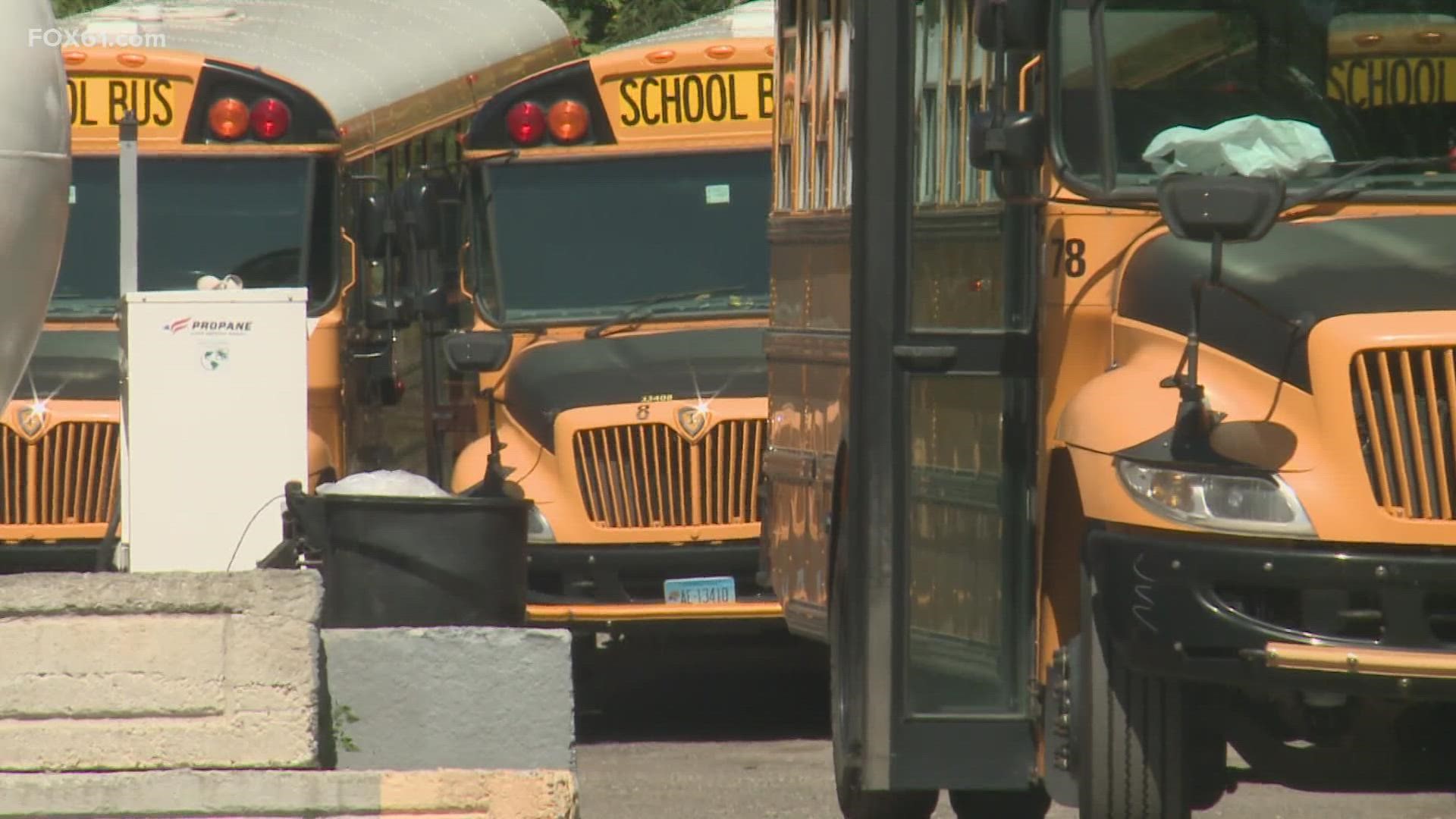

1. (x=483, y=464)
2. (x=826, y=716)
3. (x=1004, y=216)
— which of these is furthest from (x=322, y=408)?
(x=1004, y=216)

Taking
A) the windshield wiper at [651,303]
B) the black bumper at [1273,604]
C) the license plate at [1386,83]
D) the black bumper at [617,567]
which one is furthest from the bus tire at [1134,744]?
the windshield wiper at [651,303]

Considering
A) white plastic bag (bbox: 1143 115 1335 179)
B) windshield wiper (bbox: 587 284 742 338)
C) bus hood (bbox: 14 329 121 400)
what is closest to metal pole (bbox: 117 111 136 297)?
bus hood (bbox: 14 329 121 400)

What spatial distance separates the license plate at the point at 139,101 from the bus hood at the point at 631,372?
5.78ft

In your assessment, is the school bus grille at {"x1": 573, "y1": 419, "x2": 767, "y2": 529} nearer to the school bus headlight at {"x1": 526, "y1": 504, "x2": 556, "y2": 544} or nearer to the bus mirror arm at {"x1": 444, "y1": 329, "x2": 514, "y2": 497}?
the school bus headlight at {"x1": 526, "y1": 504, "x2": 556, "y2": 544}

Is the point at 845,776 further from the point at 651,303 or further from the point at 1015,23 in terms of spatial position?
the point at 651,303

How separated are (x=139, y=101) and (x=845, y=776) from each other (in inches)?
199

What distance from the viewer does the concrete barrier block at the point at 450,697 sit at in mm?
6020

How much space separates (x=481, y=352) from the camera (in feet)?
34.9

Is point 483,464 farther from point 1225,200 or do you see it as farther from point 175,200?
point 1225,200

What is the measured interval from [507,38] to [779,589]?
5.46 meters

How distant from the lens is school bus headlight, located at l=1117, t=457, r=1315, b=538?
504cm

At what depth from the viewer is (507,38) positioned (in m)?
13.2

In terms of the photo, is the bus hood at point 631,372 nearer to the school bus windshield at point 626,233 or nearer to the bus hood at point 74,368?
the school bus windshield at point 626,233

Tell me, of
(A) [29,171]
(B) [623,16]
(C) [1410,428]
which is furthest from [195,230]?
(B) [623,16]
